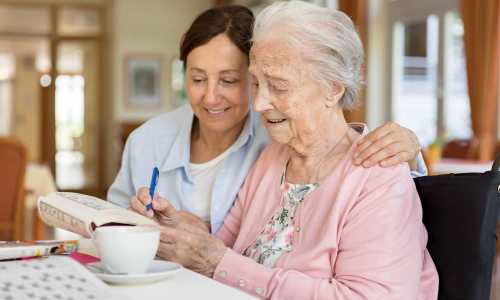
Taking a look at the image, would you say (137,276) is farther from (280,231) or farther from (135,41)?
(135,41)

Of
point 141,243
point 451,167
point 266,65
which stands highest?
point 266,65

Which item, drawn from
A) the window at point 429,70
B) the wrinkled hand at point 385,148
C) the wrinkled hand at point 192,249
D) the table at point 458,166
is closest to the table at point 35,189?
the table at point 458,166

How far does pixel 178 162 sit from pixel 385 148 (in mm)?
670

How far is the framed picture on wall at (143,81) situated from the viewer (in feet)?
36.1

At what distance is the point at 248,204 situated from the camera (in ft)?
5.79

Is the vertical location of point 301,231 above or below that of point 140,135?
below

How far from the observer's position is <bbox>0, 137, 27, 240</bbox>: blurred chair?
4.25 m

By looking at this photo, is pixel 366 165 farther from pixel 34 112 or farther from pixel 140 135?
pixel 34 112

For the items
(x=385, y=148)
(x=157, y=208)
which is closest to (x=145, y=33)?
(x=157, y=208)

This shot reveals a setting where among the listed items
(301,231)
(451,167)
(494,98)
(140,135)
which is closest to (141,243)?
(301,231)

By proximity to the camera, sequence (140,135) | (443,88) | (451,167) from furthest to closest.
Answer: (443,88) → (451,167) → (140,135)

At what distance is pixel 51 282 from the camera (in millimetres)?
1051

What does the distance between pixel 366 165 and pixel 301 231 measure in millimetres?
191

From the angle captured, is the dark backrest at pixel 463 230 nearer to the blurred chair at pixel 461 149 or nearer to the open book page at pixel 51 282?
the open book page at pixel 51 282
